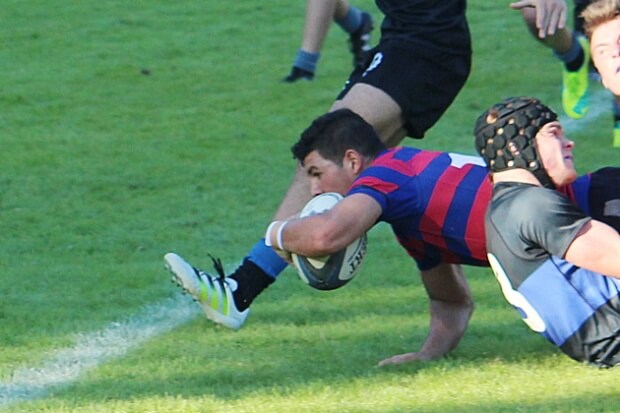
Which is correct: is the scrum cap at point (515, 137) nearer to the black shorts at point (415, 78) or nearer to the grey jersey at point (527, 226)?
the grey jersey at point (527, 226)

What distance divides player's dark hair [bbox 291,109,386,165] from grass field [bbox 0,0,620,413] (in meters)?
0.68

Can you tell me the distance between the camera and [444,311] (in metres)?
4.46

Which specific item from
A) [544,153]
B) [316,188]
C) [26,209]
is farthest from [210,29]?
[544,153]

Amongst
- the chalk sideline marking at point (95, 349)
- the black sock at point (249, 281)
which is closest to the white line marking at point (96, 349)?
the chalk sideline marking at point (95, 349)

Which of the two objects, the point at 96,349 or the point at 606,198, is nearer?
the point at 606,198

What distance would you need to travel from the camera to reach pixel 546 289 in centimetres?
377

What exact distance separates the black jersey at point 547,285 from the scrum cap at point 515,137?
65 mm

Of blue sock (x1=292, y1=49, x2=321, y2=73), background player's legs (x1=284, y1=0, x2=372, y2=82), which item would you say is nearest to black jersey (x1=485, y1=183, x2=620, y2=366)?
background player's legs (x1=284, y1=0, x2=372, y2=82)

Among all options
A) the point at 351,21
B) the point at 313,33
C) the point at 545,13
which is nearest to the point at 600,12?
the point at 545,13

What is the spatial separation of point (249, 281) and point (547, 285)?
1504 mm

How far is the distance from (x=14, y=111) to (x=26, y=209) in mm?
2429

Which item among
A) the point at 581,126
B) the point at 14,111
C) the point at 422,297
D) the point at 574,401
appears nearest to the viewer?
the point at 574,401

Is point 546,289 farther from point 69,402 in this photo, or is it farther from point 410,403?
point 69,402

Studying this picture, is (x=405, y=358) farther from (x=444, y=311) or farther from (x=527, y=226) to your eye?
(x=527, y=226)
